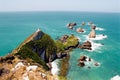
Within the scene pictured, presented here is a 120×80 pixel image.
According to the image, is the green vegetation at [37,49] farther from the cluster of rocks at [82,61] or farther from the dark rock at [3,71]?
the cluster of rocks at [82,61]

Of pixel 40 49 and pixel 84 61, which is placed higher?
pixel 40 49

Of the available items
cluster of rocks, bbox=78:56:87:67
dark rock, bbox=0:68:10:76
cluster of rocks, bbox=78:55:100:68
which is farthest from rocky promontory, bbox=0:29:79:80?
Answer: cluster of rocks, bbox=78:55:100:68

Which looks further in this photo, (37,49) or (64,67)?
(37,49)

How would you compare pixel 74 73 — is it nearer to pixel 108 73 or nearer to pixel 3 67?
pixel 108 73

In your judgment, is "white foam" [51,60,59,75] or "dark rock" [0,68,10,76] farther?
"white foam" [51,60,59,75]

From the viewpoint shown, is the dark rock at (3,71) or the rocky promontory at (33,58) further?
the dark rock at (3,71)

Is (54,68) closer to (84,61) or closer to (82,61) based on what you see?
(82,61)

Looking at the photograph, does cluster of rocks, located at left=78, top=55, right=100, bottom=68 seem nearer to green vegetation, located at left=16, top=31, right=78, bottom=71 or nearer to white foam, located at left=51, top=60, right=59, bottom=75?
green vegetation, located at left=16, top=31, right=78, bottom=71

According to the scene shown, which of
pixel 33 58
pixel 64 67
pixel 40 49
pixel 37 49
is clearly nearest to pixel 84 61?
pixel 64 67

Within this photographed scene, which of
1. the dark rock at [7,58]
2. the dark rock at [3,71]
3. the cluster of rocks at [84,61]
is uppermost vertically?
the dark rock at [7,58]

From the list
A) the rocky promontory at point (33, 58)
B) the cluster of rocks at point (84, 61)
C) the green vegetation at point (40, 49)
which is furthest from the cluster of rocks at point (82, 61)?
the rocky promontory at point (33, 58)

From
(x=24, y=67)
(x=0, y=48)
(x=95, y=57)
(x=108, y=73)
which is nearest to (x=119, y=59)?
(x=95, y=57)
